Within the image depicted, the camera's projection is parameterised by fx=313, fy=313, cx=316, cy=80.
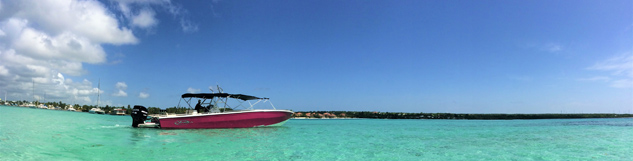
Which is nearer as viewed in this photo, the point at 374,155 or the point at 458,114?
the point at 374,155

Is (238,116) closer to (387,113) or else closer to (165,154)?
(165,154)

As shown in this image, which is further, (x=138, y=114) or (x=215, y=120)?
(x=138, y=114)

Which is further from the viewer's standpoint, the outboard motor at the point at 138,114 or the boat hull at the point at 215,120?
the outboard motor at the point at 138,114

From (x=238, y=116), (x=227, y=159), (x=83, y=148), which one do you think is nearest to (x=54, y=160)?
(x=83, y=148)

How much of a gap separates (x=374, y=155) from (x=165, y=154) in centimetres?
631

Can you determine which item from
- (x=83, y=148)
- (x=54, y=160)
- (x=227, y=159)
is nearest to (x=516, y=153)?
(x=227, y=159)

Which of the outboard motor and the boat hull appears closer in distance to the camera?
the boat hull

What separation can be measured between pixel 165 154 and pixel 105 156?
148cm

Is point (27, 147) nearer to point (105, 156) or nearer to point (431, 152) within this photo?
point (105, 156)

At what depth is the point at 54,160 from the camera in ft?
25.2

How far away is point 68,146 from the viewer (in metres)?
10.3

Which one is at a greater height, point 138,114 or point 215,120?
point 138,114

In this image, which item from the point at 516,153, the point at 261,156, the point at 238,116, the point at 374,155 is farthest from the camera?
the point at 238,116

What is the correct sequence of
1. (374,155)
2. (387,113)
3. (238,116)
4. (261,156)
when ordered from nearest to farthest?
1. (261,156)
2. (374,155)
3. (238,116)
4. (387,113)
